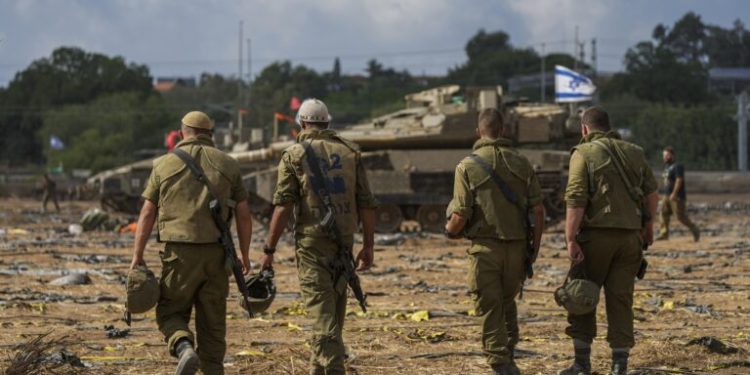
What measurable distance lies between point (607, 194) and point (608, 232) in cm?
26

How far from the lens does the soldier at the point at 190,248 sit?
8461 mm

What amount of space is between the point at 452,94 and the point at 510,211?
66.8ft

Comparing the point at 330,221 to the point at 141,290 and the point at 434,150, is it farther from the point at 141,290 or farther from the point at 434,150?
the point at 434,150

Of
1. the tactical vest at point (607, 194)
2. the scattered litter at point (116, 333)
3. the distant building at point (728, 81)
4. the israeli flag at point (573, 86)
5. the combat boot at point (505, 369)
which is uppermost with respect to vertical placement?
the distant building at point (728, 81)

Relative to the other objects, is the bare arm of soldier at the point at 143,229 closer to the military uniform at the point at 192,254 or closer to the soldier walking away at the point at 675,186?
the military uniform at the point at 192,254

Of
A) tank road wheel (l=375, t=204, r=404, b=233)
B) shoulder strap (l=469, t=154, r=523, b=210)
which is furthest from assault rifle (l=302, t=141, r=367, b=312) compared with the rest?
tank road wheel (l=375, t=204, r=404, b=233)

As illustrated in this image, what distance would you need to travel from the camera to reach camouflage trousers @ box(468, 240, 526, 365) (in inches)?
352

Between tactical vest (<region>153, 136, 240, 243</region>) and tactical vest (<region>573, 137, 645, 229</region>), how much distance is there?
94.5 inches

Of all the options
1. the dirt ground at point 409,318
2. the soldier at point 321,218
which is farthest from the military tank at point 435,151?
the soldier at point 321,218

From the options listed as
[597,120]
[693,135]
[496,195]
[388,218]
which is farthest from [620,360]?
[693,135]

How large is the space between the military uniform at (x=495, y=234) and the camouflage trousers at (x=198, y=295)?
1671mm

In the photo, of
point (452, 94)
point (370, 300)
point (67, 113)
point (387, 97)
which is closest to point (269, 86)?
point (387, 97)

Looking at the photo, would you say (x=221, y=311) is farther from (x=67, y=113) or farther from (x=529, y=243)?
(x=67, y=113)

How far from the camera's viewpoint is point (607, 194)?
9352 millimetres
